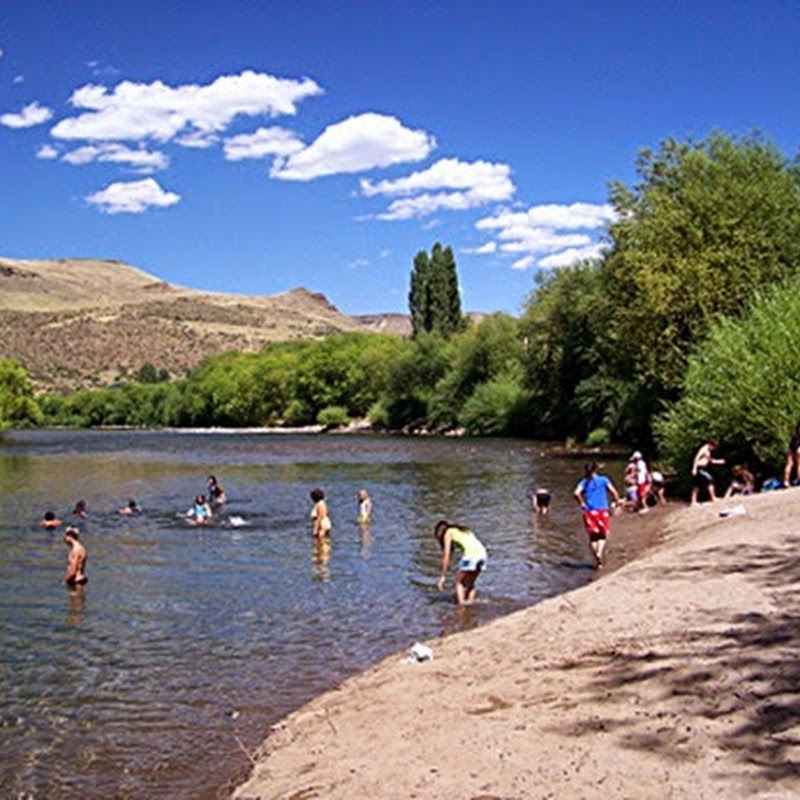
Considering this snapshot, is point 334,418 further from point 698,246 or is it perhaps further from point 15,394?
point 698,246

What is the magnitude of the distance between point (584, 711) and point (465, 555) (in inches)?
314

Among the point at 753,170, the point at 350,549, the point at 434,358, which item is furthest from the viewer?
the point at 434,358

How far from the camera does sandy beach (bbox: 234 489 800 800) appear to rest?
7148 mm

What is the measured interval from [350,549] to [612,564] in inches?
265

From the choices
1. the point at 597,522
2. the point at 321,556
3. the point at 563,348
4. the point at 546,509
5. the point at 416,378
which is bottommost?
the point at 321,556

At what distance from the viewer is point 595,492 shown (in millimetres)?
19922

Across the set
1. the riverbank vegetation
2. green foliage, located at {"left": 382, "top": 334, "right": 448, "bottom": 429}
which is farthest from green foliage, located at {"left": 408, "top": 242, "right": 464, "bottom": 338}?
green foliage, located at {"left": 382, "top": 334, "right": 448, "bottom": 429}

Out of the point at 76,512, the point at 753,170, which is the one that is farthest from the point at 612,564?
the point at 753,170

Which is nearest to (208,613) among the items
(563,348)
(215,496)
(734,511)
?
(734,511)

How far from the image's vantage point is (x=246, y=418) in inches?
5650

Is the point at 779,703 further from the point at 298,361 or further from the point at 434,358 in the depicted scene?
the point at 298,361

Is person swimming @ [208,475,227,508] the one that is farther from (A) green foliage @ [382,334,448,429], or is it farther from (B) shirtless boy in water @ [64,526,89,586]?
(A) green foliage @ [382,334,448,429]

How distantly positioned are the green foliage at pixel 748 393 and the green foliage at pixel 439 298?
262ft

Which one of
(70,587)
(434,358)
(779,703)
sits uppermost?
(434,358)
